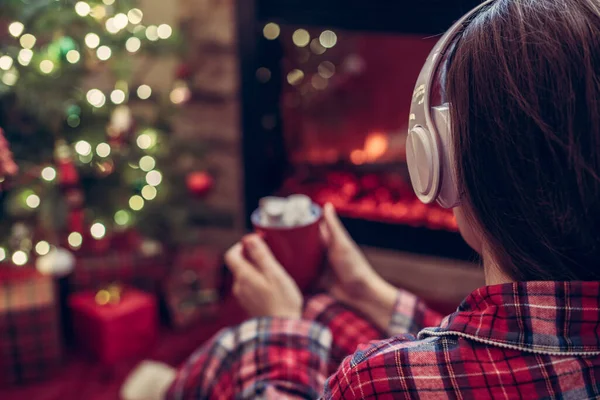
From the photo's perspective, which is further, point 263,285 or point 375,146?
point 375,146

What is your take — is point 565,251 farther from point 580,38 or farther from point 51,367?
point 51,367

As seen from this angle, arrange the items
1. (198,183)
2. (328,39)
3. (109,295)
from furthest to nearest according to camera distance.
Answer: (328,39), (198,183), (109,295)

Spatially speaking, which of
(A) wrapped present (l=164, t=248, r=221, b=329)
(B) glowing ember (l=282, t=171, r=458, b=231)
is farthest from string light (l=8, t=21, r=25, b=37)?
(B) glowing ember (l=282, t=171, r=458, b=231)

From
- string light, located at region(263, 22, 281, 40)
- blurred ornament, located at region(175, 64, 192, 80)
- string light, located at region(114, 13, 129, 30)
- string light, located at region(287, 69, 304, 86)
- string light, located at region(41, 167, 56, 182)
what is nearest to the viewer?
string light, located at region(41, 167, 56, 182)

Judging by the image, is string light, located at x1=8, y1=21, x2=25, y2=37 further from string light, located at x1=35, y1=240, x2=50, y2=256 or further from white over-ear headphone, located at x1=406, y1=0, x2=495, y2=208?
white over-ear headphone, located at x1=406, y1=0, x2=495, y2=208

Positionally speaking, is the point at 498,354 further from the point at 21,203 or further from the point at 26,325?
the point at 26,325

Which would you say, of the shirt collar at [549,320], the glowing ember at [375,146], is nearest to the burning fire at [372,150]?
the glowing ember at [375,146]

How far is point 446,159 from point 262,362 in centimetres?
38

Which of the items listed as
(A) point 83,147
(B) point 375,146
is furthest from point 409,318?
(B) point 375,146

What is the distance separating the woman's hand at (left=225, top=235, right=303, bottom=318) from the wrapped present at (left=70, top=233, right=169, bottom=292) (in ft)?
4.07

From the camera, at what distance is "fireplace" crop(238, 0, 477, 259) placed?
2279 mm

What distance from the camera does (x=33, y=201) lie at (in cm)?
174

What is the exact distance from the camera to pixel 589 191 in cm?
45

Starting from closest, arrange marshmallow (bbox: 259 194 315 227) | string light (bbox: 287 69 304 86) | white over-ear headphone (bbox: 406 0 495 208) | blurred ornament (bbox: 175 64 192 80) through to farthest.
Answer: white over-ear headphone (bbox: 406 0 495 208) < marshmallow (bbox: 259 194 315 227) < blurred ornament (bbox: 175 64 192 80) < string light (bbox: 287 69 304 86)
